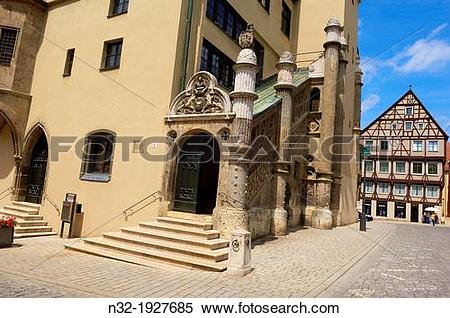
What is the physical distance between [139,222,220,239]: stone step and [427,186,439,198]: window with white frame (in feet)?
136

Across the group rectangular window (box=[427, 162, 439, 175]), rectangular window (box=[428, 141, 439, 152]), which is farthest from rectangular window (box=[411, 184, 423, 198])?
rectangular window (box=[428, 141, 439, 152])

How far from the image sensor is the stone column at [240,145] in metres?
9.74

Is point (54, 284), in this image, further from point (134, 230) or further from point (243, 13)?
point (243, 13)

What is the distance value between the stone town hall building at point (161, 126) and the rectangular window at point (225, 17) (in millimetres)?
64

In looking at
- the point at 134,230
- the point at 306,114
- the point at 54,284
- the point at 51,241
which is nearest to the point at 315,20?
the point at 306,114

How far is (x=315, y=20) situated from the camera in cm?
2120

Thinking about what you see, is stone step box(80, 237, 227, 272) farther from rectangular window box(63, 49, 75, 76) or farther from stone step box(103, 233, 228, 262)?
rectangular window box(63, 49, 75, 76)

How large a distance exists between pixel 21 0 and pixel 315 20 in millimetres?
16283

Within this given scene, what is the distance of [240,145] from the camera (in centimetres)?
988

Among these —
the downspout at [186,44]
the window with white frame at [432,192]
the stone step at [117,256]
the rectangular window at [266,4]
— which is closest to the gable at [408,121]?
the window with white frame at [432,192]

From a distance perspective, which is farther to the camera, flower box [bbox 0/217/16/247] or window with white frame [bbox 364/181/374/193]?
window with white frame [bbox 364/181/374/193]

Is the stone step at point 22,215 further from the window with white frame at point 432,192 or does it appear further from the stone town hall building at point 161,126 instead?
the window with white frame at point 432,192

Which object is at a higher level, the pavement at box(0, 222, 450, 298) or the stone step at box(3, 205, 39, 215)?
the stone step at box(3, 205, 39, 215)

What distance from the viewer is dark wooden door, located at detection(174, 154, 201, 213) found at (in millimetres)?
10969
